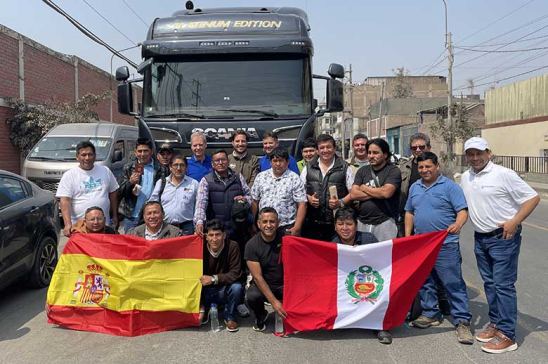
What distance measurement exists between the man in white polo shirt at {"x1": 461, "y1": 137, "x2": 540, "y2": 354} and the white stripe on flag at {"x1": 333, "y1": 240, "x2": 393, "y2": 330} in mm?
869

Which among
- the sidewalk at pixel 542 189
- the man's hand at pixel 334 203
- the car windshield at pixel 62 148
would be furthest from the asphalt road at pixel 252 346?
the sidewalk at pixel 542 189

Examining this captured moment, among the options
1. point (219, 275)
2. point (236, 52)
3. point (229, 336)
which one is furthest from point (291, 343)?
point (236, 52)

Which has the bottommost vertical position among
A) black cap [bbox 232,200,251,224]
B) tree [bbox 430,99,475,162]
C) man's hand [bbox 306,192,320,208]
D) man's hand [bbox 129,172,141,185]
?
black cap [bbox 232,200,251,224]

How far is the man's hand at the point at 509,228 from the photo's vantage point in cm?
429

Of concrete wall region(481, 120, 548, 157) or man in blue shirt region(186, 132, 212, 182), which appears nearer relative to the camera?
man in blue shirt region(186, 132, 212, 182)

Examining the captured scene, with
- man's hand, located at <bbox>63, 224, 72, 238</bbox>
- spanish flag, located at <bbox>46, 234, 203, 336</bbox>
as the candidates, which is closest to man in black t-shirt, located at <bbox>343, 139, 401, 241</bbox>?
spanish flag, located at <bbox>46, 234, 203, 336</bbox>

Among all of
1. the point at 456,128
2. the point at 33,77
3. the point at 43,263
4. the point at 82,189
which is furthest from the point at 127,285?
the point at 456,128

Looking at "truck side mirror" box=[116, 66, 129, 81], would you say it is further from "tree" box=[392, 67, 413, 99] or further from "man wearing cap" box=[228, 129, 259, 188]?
"tree" box=[392, 67, 413, 99]

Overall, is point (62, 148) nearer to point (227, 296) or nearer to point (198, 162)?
point (198, 162)

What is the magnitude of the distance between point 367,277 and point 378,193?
2.71ft

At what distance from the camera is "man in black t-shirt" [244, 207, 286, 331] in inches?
191

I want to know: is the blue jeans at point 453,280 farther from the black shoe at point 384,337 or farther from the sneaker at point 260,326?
the sneaker at point 260,326

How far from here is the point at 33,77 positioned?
807 inches

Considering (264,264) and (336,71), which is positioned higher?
(336,71)
